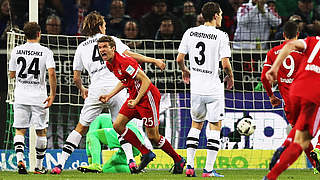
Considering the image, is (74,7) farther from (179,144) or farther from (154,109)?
(154,109)

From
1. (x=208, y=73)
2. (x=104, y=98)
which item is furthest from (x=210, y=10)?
(x=104, y=98)

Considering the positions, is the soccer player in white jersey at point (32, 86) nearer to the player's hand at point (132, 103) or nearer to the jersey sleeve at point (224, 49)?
the player's hand at point (132, 103)

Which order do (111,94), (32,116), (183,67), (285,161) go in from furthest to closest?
(32,116), (183,67), (111,94), (285,161)

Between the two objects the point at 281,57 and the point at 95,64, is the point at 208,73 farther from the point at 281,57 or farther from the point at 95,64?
the point at 281,57

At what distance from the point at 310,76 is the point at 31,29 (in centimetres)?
461

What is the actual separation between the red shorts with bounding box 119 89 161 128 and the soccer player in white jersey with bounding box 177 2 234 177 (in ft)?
1.78

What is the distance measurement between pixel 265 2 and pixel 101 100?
20.7 ft

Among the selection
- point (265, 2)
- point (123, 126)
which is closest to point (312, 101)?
point (123, 126)

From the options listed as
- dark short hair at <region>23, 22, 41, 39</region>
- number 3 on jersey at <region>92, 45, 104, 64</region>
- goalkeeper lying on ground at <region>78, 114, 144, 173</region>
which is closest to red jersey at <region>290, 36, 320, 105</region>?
number 3 on jersey at <region>92, 45, 104, 64</region>

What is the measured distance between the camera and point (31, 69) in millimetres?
9969

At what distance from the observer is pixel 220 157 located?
12.4m

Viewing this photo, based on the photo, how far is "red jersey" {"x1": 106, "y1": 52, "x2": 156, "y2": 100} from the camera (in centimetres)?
888

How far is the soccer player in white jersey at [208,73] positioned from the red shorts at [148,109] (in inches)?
21.4

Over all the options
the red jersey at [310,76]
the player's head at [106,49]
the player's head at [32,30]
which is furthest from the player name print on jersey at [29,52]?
the red jersey at [310,76]
